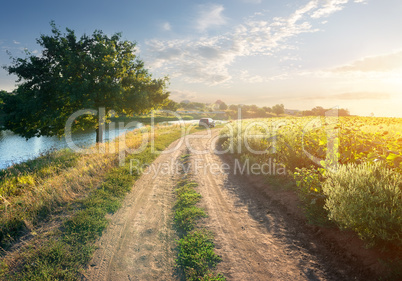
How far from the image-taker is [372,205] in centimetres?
452

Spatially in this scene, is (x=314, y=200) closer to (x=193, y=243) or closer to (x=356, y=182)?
(x=356, y=182)

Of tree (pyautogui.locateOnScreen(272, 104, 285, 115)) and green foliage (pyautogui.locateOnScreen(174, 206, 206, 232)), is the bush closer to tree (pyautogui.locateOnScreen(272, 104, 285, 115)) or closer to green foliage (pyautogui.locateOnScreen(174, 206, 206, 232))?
green foliage (pyautogui.locateOnScreen(174, 206, 206, 232))

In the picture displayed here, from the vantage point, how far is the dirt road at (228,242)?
4.66m

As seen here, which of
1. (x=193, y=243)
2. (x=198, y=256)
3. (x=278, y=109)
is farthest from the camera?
(x=278, y=109)

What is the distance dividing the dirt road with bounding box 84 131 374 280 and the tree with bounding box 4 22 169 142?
36.9ft

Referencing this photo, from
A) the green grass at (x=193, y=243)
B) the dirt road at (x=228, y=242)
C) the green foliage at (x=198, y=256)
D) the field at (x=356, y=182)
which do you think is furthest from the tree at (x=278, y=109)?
the green foliage at (x=198, y=256)

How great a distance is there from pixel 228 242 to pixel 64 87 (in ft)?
54.6

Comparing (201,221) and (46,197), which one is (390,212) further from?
(46,197)

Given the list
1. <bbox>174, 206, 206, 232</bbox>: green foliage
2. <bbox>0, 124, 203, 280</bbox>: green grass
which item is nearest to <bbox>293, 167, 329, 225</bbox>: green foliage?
<bbox>174, 206, 206, 232</bbox>: green foliage

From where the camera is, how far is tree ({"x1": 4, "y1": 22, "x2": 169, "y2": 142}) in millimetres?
16031

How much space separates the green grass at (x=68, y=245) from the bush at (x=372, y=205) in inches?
247

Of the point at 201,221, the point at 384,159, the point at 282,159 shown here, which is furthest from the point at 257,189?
the point at 384,159

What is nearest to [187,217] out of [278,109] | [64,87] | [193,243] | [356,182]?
[193,243]

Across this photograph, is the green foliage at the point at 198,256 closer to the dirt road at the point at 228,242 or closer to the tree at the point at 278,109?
the dirt road at the point at 228,242
